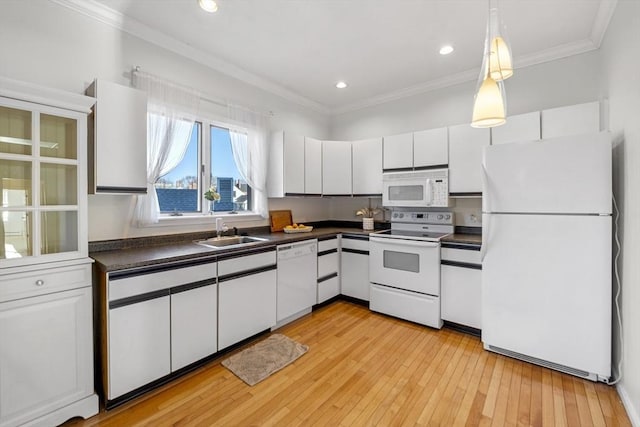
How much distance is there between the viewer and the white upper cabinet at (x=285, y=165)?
3451mm

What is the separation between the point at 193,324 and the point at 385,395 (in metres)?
1.50

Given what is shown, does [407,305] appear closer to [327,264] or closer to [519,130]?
[327,264]

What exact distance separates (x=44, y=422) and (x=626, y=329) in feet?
12.0

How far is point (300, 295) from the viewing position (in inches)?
122

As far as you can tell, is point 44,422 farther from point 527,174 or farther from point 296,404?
point 527,174

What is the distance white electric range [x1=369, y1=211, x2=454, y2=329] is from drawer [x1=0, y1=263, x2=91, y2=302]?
105 inches

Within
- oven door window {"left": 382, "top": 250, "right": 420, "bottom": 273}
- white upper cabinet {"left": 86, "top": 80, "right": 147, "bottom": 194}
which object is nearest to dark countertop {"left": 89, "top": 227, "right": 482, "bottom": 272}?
oven door window {"left": 382, "top": 250, "right": 420, "bottom": 273}

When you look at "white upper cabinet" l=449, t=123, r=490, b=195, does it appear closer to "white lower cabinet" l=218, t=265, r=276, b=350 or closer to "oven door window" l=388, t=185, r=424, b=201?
"oven door window" l=388, t=185, r=424, b=201

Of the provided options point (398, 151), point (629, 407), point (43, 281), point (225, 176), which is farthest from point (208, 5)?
point (629, 407)

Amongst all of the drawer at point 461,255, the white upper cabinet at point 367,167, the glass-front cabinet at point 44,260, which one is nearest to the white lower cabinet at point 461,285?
the drawer at point 461,255

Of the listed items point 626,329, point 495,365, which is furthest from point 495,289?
point 626,329

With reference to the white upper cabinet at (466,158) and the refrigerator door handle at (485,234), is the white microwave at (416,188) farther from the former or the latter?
the refrigerator door handle at (485,234)

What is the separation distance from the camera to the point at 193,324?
2129 millimetres

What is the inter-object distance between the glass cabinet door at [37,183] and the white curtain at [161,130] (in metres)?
0.59
